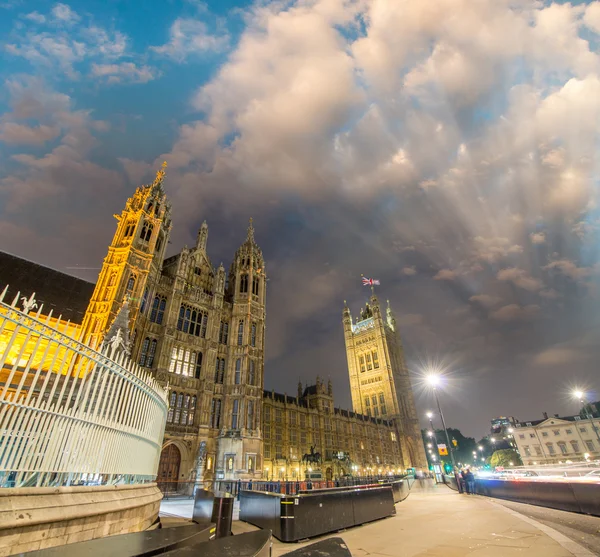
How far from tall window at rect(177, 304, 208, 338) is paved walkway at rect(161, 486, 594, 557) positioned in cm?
2537

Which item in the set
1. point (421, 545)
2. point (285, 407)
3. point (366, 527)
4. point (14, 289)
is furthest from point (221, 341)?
point (421, 545)

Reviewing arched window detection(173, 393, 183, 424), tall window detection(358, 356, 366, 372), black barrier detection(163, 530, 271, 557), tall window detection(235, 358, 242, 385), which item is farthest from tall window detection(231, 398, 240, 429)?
tall window detection(358, 356, 366, 372)

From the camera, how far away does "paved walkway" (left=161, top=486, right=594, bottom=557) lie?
5402 millimetres

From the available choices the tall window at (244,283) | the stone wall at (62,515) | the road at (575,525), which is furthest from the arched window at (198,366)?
the road at (575,525)

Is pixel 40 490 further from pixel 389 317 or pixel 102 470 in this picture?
pixel 389 317

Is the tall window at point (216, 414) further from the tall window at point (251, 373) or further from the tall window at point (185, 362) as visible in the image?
the tall window at point (251, 373)

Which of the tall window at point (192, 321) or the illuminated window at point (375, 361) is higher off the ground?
the illuminated window at point (375, 361)

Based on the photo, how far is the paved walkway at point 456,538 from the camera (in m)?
5.40

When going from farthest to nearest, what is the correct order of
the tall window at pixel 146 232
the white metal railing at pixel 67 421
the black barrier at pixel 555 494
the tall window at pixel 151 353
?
the tall window at pixel 146 232
the tall window at pixel 151 353
the black barrier at pixel 555 494
the white metal railing at pixel 67 421

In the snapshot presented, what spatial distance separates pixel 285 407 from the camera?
52344 millimetres

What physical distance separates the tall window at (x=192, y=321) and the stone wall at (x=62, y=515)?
27.7 meters

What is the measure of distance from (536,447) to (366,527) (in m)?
89.2

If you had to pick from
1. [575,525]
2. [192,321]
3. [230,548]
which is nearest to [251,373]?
[192,321]

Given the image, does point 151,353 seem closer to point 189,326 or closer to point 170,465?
point 189,326
